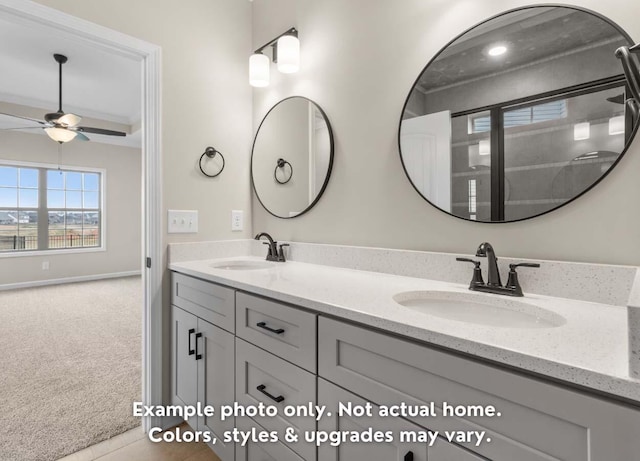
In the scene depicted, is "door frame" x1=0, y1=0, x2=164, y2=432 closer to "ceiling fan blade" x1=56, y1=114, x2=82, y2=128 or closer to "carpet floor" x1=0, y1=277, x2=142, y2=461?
"carpet floor" x1=0, y1=277, x2=142, y2=461

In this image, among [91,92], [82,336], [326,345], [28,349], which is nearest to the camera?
[326,345]

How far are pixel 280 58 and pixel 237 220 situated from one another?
3.29 feet

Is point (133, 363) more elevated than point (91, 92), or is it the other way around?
point (91, 92)

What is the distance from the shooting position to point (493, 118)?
1.21 meters

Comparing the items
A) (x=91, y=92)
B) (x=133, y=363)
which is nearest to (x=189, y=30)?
(x=133, y=363)

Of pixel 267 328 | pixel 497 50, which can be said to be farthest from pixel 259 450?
pixel 497 50

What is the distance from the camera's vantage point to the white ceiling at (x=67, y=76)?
306 cm

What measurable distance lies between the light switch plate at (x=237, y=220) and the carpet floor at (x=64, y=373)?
1214mm

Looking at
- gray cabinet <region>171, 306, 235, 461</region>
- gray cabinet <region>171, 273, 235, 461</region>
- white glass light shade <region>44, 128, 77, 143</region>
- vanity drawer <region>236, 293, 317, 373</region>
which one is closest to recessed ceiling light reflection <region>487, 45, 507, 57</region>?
vanity drawer <region>236, 293, 317, 373</region>

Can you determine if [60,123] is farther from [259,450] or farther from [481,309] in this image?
[481,309]

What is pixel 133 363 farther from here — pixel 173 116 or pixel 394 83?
pixel 394 83

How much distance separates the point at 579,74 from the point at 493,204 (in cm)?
46

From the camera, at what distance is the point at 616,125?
0.98 m

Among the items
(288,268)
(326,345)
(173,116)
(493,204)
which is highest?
(173,116)
